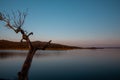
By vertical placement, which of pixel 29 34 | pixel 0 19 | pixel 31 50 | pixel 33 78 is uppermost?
pixel 0 19

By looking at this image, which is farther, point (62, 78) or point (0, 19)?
point (62, 78)

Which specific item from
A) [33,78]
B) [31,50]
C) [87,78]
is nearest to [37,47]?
[31,50]

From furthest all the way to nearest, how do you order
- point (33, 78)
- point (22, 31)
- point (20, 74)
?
1. point (33, 78)
2. point (22, 31)
3. point (20, 74)

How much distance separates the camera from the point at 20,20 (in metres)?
9.66

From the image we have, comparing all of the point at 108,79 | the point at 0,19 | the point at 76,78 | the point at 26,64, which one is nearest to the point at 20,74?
the point at 26,64

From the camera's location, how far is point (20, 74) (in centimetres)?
879

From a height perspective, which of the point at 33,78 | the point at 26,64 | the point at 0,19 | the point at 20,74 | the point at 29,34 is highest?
the point at 0,19

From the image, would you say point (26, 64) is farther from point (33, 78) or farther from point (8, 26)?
point (33, 78)

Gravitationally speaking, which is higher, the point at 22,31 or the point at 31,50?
the point at 22,31

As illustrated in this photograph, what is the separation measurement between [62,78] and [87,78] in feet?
9.17

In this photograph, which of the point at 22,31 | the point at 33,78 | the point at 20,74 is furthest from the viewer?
the point at 33,78

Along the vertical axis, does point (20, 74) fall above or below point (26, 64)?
below

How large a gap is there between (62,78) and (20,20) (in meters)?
9.10

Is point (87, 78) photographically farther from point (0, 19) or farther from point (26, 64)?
point (0, 19)
